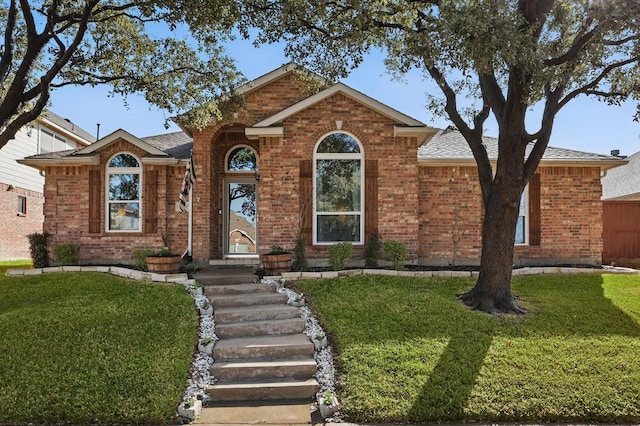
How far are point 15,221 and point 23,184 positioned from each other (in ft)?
5.53

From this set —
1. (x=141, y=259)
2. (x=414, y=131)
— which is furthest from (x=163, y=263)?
(x=414, y=131)

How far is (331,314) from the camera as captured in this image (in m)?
7.75

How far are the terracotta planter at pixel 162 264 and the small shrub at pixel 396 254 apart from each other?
4911 mm

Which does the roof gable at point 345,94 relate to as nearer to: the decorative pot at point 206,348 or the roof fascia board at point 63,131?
the decorative pot at point 206,348

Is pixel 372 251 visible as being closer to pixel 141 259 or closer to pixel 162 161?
pixel 141 259

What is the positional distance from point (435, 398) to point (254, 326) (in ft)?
10.6

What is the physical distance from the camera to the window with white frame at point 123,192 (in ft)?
40.4

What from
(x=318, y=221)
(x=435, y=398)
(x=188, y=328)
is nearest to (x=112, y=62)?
(x=318, y=221)

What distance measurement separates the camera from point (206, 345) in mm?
6746

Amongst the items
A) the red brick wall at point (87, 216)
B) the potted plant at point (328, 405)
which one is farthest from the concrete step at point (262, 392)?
the red brick wall at point (87, 216)

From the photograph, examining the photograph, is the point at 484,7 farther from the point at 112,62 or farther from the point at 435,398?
the point at 112,62

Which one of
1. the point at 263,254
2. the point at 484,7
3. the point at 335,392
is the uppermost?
the point at 484,7

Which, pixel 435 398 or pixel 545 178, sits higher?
pixel 545 178

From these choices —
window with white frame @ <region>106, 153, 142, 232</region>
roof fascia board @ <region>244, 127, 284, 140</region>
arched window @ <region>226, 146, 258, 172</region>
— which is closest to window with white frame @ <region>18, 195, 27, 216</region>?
window with white frame @ <region>106, 153, 142, 232</region>
